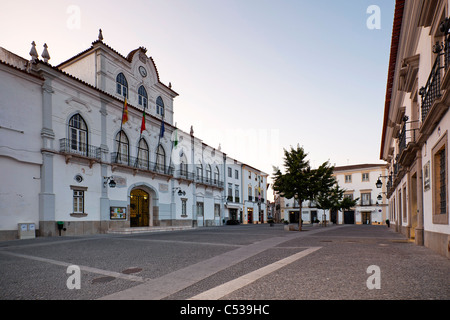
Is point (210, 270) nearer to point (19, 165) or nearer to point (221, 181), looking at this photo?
point (19, 165)

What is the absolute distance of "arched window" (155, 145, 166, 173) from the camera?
29566 millimetres

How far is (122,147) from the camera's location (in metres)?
25.3

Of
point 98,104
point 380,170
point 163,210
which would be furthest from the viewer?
point 380,170

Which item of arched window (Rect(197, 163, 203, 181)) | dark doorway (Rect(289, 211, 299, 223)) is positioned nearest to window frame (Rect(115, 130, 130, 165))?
arched window (Rect(197, 163, 203, 181))

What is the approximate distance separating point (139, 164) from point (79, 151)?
6.45 m

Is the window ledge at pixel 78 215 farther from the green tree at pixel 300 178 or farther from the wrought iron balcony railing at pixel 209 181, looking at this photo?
the wrought iron balcony railing at pixel 209 181

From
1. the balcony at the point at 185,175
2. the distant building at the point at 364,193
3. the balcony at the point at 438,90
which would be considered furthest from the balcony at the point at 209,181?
the balcony at the point at 438,90

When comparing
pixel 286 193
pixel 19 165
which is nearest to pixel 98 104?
pixel 19 165

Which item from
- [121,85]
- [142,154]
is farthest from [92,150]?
[121,85]

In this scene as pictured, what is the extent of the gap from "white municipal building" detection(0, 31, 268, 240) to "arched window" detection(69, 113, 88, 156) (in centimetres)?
7

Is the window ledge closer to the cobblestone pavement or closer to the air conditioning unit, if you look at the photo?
the air conditioning unit
